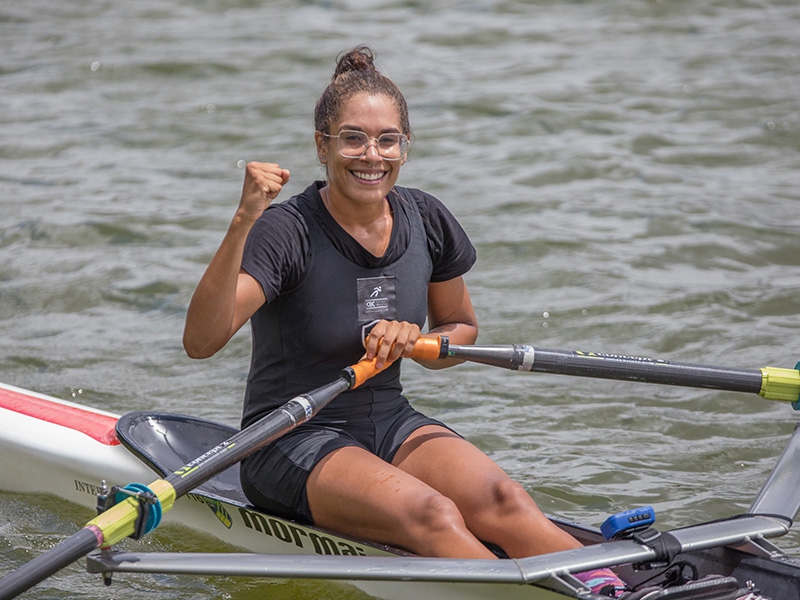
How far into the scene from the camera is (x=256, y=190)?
119 inches

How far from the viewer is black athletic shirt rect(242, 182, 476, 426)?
3.30m

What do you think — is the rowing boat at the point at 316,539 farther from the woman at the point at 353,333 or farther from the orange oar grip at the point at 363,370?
the orange oar grip at the point at 363,370

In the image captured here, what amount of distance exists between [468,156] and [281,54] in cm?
337

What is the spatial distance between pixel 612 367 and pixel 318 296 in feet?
3.30

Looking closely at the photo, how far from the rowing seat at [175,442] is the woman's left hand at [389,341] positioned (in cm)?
84

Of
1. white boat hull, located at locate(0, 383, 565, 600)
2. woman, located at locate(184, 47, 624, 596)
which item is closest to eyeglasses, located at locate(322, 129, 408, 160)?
woman, located at locate(184, 47, 624, 596)

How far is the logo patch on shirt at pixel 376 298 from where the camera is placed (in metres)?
3.41

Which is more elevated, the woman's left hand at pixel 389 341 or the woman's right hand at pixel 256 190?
the woman's right hand at pixel 256 190

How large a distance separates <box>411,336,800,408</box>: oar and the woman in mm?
219

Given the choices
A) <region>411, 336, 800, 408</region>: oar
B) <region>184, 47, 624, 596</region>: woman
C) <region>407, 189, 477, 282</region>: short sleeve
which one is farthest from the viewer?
<region>407, 189, 477, 282</region>: short sleeve

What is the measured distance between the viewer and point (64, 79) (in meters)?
11.0

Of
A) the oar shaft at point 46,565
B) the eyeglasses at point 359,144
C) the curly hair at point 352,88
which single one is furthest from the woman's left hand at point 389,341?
the oar shaft at point 46,565

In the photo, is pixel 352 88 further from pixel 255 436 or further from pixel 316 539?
pixel 316 539

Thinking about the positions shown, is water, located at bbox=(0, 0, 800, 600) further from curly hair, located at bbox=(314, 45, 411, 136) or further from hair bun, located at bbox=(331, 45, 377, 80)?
hair bun, located at bbox=(331, 45, 377, 80)
